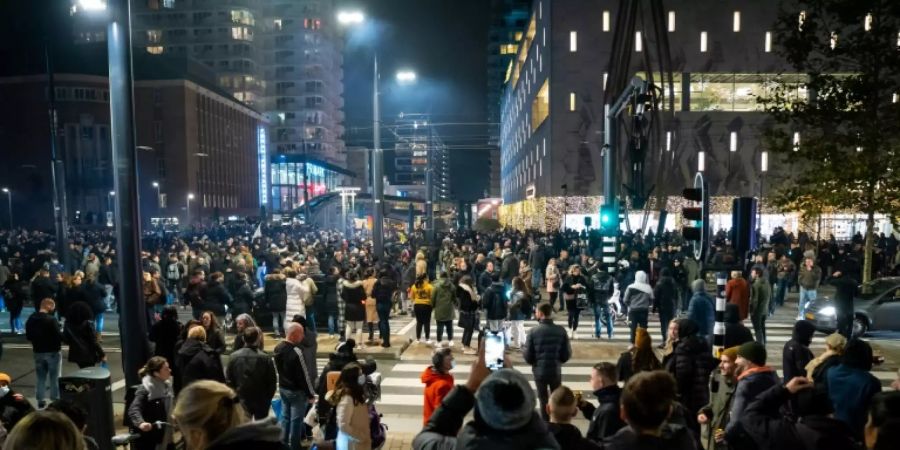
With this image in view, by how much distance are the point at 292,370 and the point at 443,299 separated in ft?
20.0

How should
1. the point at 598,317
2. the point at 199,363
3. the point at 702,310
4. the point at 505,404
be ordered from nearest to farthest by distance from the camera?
the point at 505,404, the point at 199,363, the point at 702,310, the point at 598,317

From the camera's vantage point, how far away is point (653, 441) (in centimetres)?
318

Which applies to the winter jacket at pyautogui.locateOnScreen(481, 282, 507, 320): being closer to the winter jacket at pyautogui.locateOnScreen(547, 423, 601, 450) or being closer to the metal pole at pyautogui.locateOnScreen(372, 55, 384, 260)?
the metal pole at pyautogui.locateOnScreen(372, 55, 384, 260)

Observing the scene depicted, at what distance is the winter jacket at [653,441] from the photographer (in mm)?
3166

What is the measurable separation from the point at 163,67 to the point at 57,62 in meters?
11.1

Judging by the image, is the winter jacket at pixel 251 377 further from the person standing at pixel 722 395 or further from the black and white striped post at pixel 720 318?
the black and white striped post at pixel 720 318

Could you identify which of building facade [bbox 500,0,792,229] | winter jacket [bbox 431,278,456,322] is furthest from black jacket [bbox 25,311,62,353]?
building facade [bbox 500,0,792,229]

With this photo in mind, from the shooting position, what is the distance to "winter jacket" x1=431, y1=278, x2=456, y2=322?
12.5 meters

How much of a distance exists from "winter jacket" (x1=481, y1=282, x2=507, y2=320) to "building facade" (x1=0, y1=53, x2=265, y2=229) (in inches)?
2443

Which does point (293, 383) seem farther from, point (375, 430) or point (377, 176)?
point (377, 176)

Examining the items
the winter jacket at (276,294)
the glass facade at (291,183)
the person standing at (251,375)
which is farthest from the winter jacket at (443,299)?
the glass facade at (291,183)

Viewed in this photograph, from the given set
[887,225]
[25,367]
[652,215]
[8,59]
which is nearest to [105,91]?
[8,59]

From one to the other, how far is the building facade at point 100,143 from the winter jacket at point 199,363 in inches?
2569

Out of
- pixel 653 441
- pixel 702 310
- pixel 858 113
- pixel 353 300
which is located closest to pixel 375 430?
pixel 653 441
